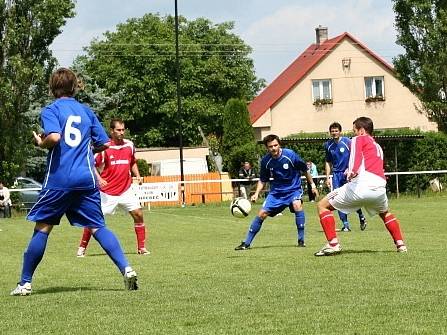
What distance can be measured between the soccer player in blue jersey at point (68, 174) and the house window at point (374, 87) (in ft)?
195

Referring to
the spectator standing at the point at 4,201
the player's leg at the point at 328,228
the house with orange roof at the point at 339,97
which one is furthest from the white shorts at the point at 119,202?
the house with orange roof at the point at 339,97

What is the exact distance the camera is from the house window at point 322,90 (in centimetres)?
6669

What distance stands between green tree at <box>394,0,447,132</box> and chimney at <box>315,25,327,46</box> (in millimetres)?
25034

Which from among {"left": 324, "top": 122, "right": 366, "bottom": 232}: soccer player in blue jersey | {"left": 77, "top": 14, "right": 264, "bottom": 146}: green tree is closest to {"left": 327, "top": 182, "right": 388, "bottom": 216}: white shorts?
{"left": 324, "top": 122, "right": 366, "bottom": 232}: soccer player in blue jersey

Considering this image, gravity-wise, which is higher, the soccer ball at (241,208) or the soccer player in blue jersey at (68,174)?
the soccer player in blue jersey at (68,174)

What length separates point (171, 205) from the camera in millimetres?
38875

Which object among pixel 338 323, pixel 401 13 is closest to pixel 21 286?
pixel 338 323

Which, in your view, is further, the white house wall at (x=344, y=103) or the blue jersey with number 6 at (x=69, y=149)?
the white house wall at (x=344, y=103)

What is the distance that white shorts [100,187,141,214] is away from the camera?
15078 millimetres

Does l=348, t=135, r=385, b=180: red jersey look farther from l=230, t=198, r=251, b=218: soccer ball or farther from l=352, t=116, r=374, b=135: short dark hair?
l=230, t=198, r=251, b=218: soccer ball

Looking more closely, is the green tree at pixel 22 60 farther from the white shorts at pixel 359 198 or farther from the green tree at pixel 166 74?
the green tree at pixel 166 74

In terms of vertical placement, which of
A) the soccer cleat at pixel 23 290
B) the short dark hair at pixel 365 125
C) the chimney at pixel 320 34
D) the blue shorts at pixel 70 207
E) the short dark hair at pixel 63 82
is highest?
the chimney at pixel 320 34

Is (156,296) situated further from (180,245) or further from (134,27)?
(134,27)

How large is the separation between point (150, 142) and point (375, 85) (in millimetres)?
21000
